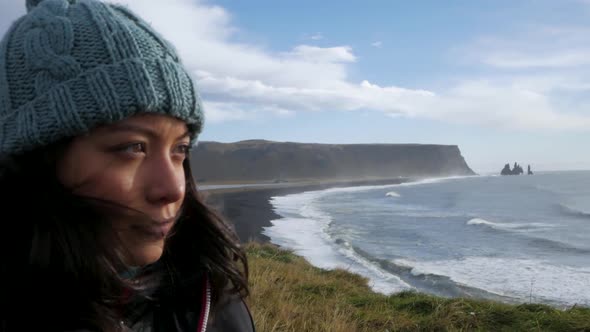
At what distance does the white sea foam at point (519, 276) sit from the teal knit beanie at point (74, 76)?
11.1m

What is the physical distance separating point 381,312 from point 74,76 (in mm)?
4995

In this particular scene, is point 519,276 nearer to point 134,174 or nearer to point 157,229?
point 157,229

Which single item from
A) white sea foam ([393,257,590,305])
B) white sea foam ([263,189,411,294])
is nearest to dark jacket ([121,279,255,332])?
white sea foam ([263,189,411,294])

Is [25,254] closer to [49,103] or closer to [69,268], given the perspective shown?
[69,268]

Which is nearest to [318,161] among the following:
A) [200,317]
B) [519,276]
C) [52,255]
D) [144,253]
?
[519,276]

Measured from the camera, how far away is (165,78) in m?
1.42

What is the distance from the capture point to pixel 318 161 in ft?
362

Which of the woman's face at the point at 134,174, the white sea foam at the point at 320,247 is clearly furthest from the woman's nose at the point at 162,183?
the white sea foam at the point at 320,247

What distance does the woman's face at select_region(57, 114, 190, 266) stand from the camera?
1.30m

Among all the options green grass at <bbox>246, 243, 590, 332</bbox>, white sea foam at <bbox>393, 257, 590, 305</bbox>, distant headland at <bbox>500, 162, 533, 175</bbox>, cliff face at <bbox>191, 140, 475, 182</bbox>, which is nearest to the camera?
green grass at <bbox>246, 243, 590, 332</bbox>

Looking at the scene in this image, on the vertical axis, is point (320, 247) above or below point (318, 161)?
below

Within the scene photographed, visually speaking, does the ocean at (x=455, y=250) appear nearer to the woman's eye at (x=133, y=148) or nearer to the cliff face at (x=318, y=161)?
the woman's eye at (x=133, y=148)

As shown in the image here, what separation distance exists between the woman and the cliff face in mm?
83817

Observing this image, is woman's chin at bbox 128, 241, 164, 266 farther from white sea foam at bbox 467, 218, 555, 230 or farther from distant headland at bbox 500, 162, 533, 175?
distant headland at bbox 500, 162, 533, 175
